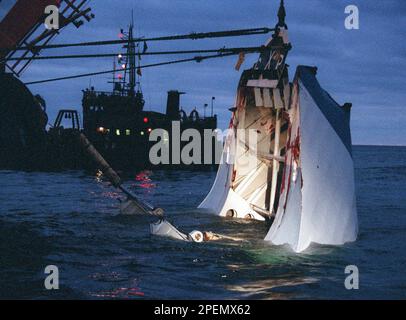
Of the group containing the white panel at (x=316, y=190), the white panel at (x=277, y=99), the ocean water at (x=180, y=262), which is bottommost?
the ocean water at (x=180, y=262)

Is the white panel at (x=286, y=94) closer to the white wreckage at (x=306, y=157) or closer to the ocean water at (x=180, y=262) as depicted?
the white wreckage at (x=306, y=157)

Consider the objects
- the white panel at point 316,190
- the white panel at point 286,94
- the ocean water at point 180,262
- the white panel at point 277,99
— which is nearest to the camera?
the ocean water at point 180,262

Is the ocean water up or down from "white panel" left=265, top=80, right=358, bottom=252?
down

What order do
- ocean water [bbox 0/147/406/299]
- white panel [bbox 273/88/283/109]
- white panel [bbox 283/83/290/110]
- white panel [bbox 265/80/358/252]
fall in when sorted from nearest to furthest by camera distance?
ocean water [bbox 0/147/406/299], white panel [bbox 265/80/358/252], white panel [bbox 283/83/290/110], white panel [bbox 273/88/283/109]

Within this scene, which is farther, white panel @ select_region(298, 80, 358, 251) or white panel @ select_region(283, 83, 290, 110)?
white panel @ select_region(283, 83, 290, 110)

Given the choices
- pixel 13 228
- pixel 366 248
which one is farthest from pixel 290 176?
pixel 13 228

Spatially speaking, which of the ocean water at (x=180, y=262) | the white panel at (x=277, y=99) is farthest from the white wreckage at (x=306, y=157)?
the ocean water at (x=180, y=262)

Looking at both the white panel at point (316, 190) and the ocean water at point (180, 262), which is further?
the white panel at point (316, 190)

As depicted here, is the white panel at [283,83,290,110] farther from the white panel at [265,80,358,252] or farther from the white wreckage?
the white panel at [265,80,358,252]

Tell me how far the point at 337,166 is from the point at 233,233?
379 cm

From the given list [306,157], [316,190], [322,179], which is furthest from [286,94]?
[316,190]

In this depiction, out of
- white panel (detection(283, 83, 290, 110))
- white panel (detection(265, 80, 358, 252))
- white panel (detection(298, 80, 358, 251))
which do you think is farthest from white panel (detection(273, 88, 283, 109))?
white panel (detection(298, 80, 358, 251))

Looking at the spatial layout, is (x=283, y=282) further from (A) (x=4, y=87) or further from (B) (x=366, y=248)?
(A) (x=4, y=87)

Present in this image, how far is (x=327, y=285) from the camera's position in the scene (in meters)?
8.70
